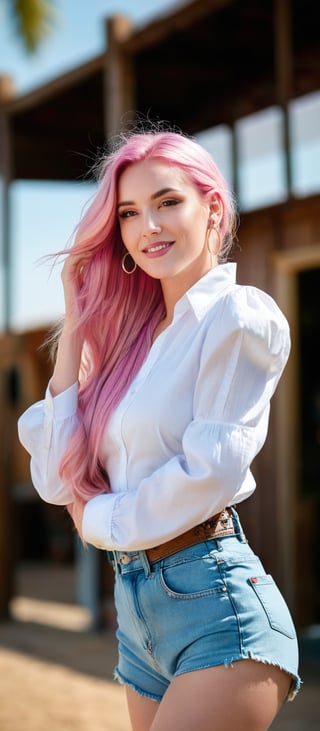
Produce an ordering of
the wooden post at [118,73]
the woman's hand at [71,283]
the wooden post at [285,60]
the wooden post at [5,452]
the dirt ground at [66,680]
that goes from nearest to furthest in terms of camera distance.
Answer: the woman's hand at [71,283] → the dirt ground at [66,680] → the wooden post at [285,60] → the wooden post at [118,73] → the wooden post at [5,452]

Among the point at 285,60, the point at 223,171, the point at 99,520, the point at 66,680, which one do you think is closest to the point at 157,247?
the point at 99,520

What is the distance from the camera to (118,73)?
7734 mm

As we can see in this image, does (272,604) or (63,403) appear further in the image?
(63,403)

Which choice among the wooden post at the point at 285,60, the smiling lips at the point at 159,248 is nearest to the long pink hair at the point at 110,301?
the smiling lips at the point at 159,248

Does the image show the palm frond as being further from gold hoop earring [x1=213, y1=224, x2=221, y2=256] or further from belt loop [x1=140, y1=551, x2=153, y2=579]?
belt loop [x1=140, y1=551, x2=153, y2=579]

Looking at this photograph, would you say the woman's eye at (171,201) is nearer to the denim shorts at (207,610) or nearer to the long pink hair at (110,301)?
the long pink hair at (110,301)

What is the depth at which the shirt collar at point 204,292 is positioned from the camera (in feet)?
7.01

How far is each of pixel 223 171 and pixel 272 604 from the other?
587 cm

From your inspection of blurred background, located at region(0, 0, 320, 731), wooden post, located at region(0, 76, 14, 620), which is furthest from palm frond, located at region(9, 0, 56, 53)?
wooden post, located at region(0, 76, 14, 620)

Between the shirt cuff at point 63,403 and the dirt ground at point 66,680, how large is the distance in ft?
10.7

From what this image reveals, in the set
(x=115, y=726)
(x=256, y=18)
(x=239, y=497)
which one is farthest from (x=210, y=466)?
(x=256, y=18)

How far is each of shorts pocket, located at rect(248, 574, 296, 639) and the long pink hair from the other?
0.39 meters

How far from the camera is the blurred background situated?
21.8 ft

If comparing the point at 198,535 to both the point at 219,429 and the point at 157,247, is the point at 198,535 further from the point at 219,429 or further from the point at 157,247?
the point at 157,247
